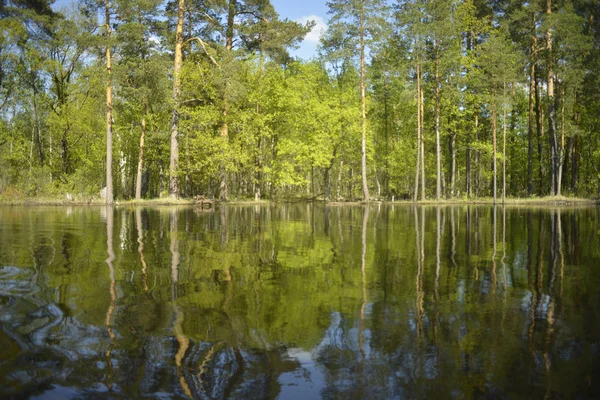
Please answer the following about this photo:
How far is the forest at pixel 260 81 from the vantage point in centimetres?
3500

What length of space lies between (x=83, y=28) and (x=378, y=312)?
40.7 metres

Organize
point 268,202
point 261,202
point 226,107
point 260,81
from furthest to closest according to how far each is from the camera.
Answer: point 260,81, point 268,202, point 261,202, point 226,107

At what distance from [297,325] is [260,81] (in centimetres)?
3735

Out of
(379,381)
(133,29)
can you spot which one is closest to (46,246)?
(379,381)

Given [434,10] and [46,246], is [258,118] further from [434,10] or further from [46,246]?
[46,246]

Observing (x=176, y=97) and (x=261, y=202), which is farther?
(x=261, y=202)

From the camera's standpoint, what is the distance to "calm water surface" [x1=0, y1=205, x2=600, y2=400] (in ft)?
10.9

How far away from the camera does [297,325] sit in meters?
4.65

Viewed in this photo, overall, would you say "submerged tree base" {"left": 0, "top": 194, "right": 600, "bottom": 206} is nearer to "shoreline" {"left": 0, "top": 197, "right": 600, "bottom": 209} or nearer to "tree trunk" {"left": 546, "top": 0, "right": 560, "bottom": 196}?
"shoreline" {"left": 0, "top": 197, "right": 600, "bottom": 209}

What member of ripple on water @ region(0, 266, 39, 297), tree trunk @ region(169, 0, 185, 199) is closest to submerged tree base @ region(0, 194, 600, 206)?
tree trunk @ region(169, 0, 185, 199)

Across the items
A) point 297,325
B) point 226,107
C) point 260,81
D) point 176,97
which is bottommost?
point 297,325

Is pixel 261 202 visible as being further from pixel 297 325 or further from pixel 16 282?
pixel 297 325

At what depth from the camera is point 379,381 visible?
3.36 m

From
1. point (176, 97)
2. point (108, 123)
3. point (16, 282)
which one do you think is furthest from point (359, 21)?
point (16, 282)
